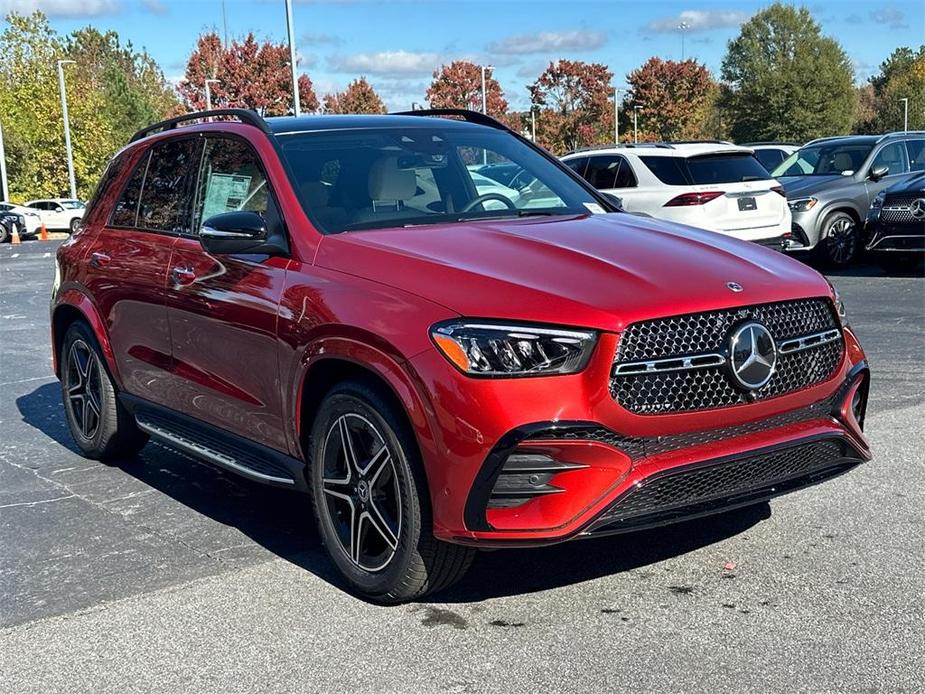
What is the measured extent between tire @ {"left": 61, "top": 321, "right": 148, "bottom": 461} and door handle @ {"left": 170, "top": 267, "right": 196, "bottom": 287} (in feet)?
3.88

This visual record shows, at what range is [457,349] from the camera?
376 cm

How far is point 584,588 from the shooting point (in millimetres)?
4254

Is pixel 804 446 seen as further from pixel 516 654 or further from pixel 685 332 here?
pixel 516 654

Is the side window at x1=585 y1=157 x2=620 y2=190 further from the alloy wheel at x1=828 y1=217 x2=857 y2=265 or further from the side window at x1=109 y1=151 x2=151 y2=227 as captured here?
the side window at x1=109 y1=151 x2=151 y2=227

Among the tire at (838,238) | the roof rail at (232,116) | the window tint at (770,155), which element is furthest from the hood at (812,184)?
the roof rail at (232,116)

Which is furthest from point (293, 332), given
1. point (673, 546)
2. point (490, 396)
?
point (673, 546)

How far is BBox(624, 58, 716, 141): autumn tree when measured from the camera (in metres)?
80.4

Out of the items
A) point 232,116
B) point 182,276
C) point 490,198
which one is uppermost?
point 232,116

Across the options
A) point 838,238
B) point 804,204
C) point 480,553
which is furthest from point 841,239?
point 480,553

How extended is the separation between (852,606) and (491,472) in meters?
1.35

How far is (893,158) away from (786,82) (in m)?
68.4

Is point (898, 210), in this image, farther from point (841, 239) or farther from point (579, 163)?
point (579, 163)

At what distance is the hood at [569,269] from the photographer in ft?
12.5

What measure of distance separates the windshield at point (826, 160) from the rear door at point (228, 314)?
12873 millimetres
